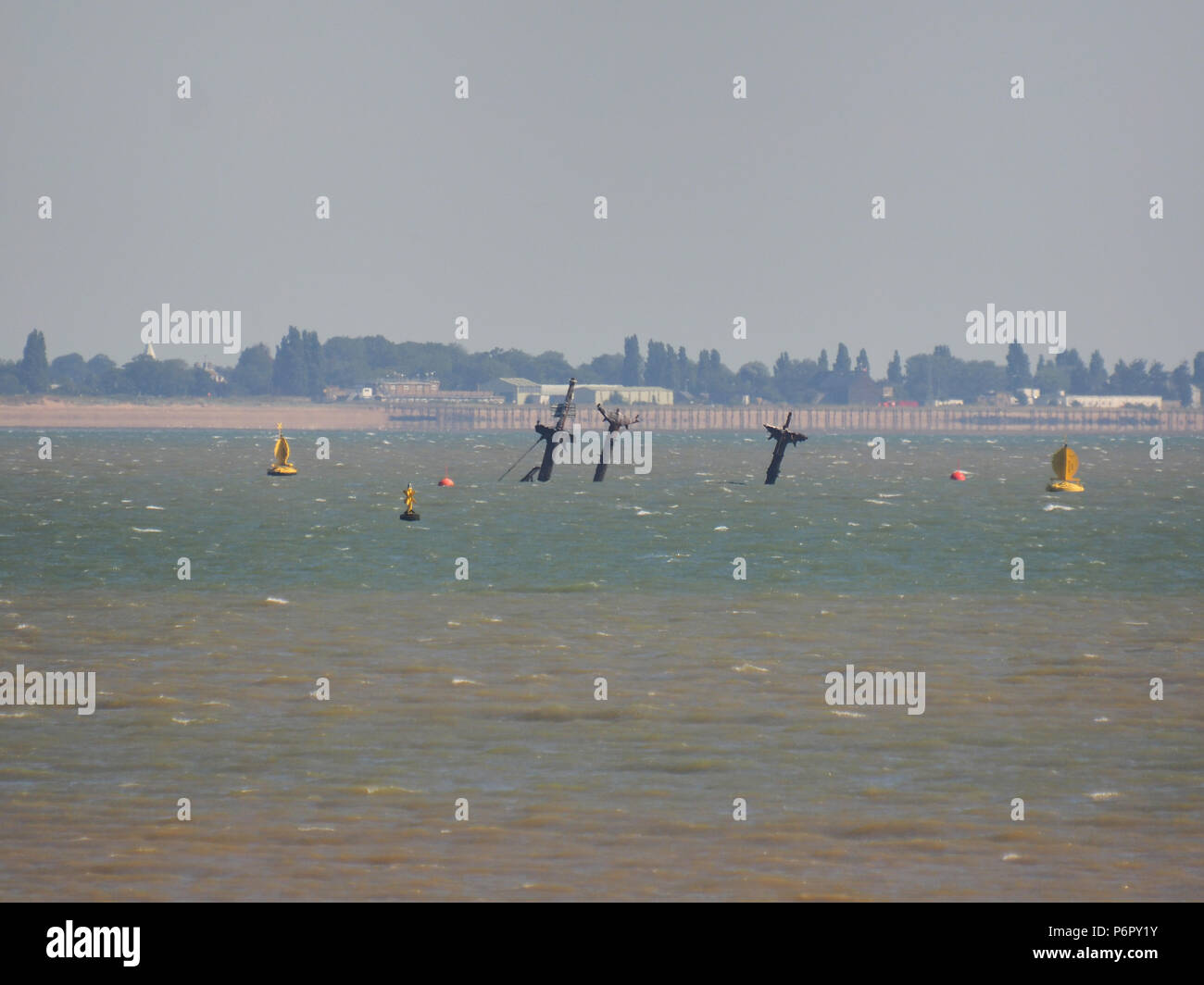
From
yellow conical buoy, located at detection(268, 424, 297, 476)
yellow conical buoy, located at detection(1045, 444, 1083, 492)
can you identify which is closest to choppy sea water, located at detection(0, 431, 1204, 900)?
yellow conical buoy, located at detection(1045, 444, 1083, 492)

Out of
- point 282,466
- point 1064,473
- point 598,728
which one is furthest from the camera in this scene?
point 282,466

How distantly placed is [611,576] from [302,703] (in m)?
25.3

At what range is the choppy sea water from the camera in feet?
60.4

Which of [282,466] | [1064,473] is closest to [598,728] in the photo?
[1064,473]

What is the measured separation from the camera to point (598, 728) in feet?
86.4

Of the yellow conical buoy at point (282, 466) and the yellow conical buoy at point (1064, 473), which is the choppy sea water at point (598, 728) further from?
the yellow conical buoy at point (282, 466)

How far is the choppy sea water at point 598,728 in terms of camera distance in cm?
1842

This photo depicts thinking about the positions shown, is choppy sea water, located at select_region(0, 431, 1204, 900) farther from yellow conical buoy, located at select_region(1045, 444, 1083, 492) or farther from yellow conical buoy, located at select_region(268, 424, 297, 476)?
yellow conical buoy, located at select_region(268, 424, 297, 476)

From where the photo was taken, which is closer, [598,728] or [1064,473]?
[598,728]

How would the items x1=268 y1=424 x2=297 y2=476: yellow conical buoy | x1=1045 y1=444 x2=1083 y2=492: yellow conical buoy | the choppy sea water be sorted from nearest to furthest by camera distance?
the choppy sea water, x1=1045 y1=444 x2=1083 y2=492: yellow conical buoy, x1=268 y1=424 x2=297 y2=476: yellow conical buoy

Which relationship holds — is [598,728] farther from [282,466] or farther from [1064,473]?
[282,466]
